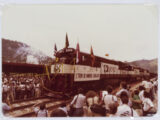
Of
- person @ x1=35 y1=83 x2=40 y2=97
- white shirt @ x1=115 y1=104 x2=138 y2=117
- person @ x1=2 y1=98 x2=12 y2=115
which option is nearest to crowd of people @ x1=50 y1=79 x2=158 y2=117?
white shirt @ x1=115 y1=104 x2=138 y2=117

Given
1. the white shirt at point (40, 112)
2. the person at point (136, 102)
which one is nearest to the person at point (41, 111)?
the white shirt at point (40, 112)

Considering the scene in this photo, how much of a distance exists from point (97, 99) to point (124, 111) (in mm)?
265

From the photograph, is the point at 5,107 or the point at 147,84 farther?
the point at 147,84

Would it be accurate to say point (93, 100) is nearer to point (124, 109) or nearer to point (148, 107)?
point (124, 109)

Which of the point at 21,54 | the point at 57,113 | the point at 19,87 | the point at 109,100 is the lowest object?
the point at 57,113

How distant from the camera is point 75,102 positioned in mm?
1709

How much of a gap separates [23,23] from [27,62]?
34cm

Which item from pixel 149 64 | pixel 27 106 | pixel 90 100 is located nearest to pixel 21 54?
pixel 27 106

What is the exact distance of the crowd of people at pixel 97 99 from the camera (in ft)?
5.49

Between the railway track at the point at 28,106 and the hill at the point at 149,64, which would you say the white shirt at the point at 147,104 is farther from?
the railway track at the point at 28,106

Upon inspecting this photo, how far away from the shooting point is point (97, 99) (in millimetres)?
1721

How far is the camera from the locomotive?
1.70 meters

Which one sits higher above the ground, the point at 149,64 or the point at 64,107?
the point at 149,64

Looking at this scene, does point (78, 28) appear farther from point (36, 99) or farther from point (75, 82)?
point (36, 99)
